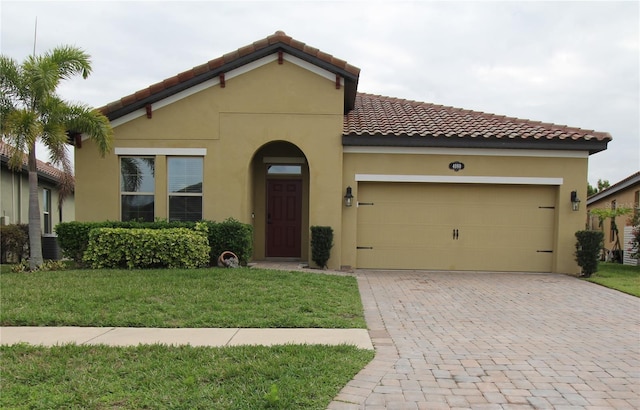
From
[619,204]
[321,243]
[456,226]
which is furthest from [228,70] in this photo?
[619,204]

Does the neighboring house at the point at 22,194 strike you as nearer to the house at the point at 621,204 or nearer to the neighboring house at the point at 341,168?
the neighboring house at the point at 341,168

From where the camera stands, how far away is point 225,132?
11055mm

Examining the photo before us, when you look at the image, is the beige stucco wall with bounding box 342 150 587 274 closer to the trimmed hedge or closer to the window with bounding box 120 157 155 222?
the trimmed hedge

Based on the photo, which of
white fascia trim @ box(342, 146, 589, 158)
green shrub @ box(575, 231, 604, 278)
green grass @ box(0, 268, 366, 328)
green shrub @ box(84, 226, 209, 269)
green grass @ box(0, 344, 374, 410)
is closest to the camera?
green grass @ box(0, 344, 374, 410)

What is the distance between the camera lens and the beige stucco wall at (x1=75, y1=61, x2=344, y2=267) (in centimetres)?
1102

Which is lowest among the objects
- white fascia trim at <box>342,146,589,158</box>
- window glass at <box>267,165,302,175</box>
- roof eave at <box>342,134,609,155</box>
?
window glass at <box>267,165,302,175</box>

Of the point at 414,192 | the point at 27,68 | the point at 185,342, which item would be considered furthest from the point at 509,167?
the point at 27,68

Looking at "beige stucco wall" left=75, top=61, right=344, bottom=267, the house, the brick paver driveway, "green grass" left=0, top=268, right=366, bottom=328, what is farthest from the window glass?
the house

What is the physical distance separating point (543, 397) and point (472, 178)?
816 cm

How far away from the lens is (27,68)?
9.20 metres

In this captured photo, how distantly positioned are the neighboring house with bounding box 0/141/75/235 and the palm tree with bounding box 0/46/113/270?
3.07 meters

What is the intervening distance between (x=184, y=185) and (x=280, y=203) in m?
2.76

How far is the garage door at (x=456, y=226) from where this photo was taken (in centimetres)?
1127

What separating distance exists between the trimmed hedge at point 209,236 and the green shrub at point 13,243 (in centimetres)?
339
